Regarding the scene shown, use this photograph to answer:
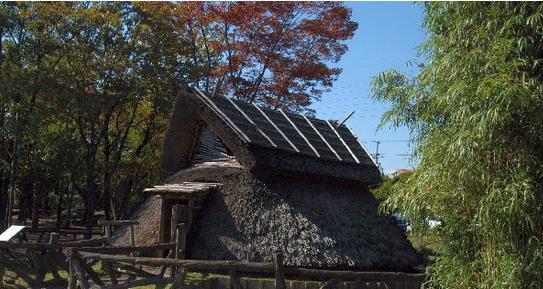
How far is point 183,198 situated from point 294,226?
259cm

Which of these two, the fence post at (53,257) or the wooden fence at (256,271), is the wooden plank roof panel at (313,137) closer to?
the fence post at (53,257)

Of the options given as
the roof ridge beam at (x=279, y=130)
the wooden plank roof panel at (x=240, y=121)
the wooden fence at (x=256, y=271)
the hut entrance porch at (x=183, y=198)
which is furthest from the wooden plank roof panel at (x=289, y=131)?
the wooden fence at (x=256, y=271)

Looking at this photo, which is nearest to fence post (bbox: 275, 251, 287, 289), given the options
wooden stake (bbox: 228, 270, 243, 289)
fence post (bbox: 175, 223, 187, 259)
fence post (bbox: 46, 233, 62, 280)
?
wooden stake (bbox: 228, 270, 243, 289)

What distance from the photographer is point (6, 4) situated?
20.6 metres

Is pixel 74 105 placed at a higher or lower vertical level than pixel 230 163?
higher

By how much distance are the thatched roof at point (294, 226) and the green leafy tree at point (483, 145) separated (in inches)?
182

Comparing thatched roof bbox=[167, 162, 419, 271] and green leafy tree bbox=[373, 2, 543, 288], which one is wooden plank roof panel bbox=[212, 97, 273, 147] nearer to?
thatched roof bbox=[167, 162, 419, 271]

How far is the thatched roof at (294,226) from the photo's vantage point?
36.9 feet

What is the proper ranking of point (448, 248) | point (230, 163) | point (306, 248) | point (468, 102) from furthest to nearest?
point (230, 163) < point (306, 248) < point (448, 248) < point (468, 102)

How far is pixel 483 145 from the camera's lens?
19.1 ft

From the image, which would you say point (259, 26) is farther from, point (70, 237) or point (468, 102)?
point (468, 102)

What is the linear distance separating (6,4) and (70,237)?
26.5 feet

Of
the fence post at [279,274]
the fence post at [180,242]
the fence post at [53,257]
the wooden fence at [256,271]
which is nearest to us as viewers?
the fence post at [279,274]

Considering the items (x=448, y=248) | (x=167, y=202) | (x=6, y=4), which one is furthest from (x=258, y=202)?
(x=6, y=4)
